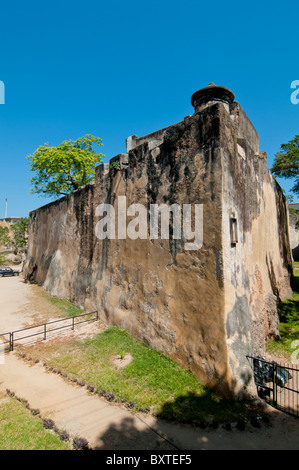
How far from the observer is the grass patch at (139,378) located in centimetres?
449

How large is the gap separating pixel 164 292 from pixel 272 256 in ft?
17.9

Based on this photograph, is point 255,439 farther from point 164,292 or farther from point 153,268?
point 153,268

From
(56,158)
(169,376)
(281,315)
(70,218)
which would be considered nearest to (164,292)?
(169,376)

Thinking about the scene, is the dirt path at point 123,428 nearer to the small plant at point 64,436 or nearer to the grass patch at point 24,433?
the small plant at point 64,436

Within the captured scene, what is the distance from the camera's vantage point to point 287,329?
320 inches

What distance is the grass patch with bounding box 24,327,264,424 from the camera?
449 centimetres

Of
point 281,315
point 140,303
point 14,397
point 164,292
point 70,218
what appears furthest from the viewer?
point 70,218

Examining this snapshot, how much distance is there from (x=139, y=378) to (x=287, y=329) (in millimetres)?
5198

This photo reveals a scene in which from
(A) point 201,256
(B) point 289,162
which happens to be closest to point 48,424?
(A) point 201,256

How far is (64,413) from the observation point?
457 cm

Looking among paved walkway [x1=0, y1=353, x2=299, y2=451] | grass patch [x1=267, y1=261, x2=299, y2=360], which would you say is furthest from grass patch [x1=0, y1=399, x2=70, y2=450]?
grass patch [x1=267, y1=261, x2=299, y2=360]

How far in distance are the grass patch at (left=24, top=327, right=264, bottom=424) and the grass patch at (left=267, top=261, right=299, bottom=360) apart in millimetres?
2885

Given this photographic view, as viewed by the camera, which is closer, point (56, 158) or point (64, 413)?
point (64, 413)

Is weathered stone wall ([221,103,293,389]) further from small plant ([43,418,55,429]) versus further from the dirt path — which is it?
small plant ([43,418,55,429])
